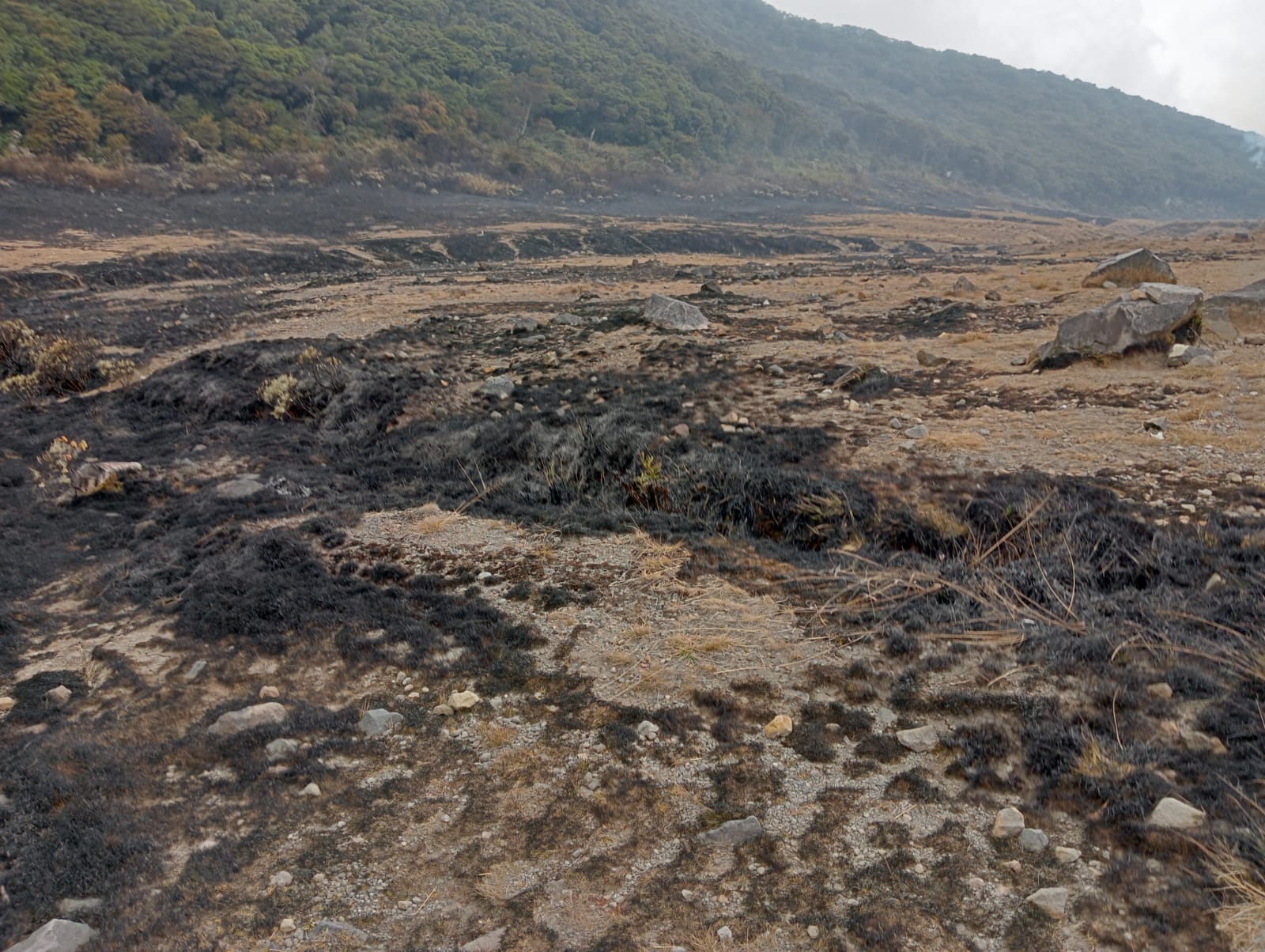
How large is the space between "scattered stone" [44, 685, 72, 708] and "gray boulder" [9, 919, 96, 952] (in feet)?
6.06

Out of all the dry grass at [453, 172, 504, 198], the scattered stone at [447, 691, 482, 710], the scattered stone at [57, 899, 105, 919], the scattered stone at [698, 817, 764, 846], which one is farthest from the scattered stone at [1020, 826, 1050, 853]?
the dry grass at [453, 172, 504, 198]

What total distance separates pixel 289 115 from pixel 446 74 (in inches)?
702

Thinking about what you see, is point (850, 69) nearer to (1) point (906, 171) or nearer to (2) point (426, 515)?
(1) point (906, 171)

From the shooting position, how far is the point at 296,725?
393 cm

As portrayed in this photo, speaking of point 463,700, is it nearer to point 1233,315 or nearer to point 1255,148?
point 1233,315

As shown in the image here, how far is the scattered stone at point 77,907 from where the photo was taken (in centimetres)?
286

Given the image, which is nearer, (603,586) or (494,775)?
(494,775)

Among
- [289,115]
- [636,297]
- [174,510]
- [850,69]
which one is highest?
[850,69]

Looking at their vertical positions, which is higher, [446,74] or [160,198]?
[446,74]

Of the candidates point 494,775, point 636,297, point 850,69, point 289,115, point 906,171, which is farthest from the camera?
point 850,69

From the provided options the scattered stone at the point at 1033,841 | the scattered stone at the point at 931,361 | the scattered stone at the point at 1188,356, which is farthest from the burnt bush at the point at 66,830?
the scattered stone at the point at 1188,356

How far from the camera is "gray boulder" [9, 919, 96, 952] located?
104 inches

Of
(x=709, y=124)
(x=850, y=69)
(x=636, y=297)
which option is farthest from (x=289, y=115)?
(x=850, y=69)

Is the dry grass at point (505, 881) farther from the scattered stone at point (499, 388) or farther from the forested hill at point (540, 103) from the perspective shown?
the forested hill at point (540, 103)
